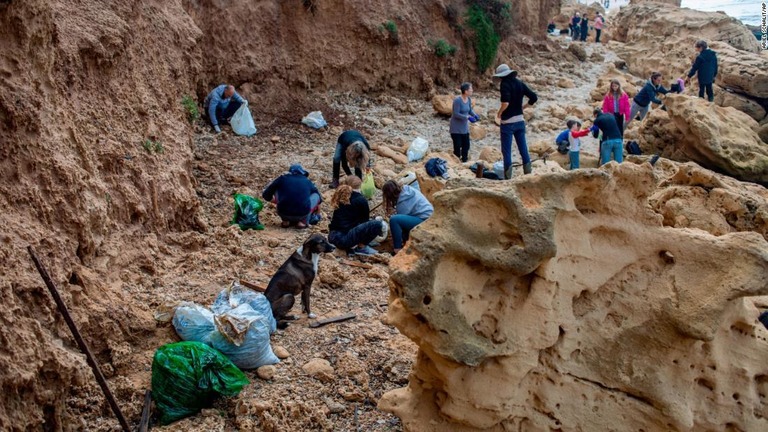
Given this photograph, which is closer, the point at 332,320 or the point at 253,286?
the point at 332,320

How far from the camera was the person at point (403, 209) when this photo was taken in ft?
28.4

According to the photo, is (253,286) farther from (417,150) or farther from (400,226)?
(417,150)

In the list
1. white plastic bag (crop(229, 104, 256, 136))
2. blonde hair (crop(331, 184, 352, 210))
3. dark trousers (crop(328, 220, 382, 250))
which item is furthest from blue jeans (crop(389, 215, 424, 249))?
white plastic bag (crop(229, 104, 256, 136))

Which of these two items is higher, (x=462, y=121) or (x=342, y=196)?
(x=462, y=121)

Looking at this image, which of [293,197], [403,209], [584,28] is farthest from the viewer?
[584,28]

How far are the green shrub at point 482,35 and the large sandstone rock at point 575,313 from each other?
1416cm

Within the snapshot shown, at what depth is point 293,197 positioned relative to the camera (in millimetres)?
9328

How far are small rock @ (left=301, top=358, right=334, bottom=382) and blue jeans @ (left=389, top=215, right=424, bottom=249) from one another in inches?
108

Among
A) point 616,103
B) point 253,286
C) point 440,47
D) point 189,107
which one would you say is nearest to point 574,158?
point 616,103

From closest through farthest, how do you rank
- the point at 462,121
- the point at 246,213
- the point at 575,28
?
the point at 246,213 → the point at 462,121 → the point at 575,28

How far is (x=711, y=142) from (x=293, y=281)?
8220 mm

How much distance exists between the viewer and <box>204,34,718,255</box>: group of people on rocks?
884 cm

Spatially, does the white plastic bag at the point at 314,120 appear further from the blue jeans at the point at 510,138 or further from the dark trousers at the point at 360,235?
the dark trousers at the point at 360,235

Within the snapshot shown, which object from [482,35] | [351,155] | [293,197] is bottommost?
[293,197]
